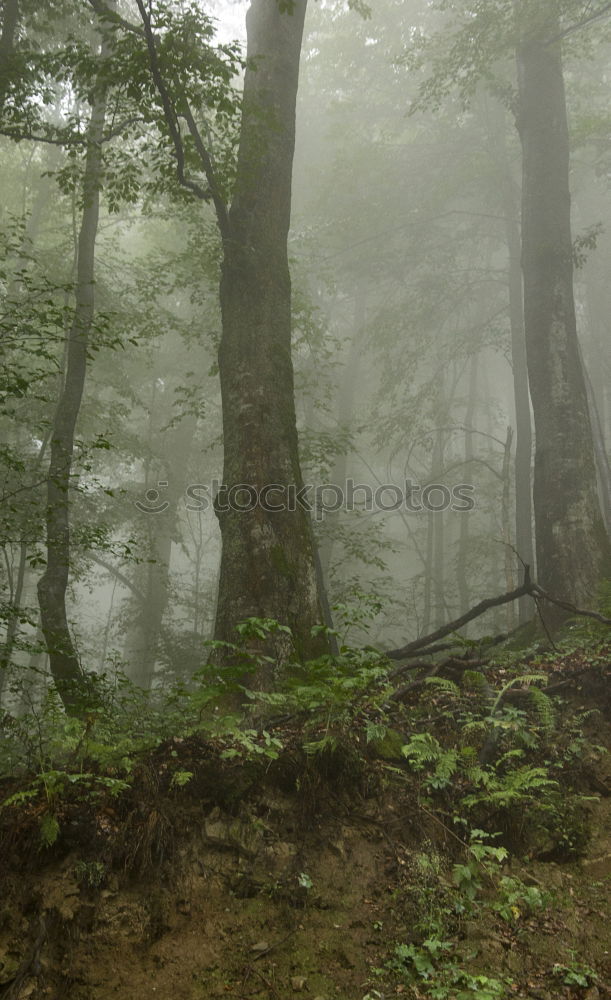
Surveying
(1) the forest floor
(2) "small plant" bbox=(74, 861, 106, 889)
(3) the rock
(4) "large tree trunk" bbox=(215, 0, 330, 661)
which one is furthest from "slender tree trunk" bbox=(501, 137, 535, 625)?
(2) "small plant" bbox=(74, 861, 106, 889)

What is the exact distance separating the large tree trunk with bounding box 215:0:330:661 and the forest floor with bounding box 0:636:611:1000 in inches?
60.7

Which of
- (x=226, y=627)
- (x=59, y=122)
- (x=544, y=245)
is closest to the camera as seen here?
(x=226, y=627)

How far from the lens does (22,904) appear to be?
9.73 ft

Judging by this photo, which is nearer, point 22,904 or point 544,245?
point 22,904

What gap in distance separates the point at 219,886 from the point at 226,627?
90.8 inches

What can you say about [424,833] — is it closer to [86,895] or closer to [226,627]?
[86,895]

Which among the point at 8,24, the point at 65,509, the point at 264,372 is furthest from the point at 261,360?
the point at 8,24

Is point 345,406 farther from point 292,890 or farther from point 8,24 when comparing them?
point 292,890

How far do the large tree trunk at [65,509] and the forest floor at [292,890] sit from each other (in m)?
1.82

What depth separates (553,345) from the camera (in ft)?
29.5

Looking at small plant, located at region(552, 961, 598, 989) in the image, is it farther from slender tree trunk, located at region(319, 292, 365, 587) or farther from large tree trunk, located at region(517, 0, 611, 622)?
slender tree trunk, located at region(319, 292, 365, 587)

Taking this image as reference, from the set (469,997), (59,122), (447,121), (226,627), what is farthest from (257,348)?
(59,122)

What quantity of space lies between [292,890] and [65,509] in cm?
548

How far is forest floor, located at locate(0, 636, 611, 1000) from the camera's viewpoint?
2.86 metres
